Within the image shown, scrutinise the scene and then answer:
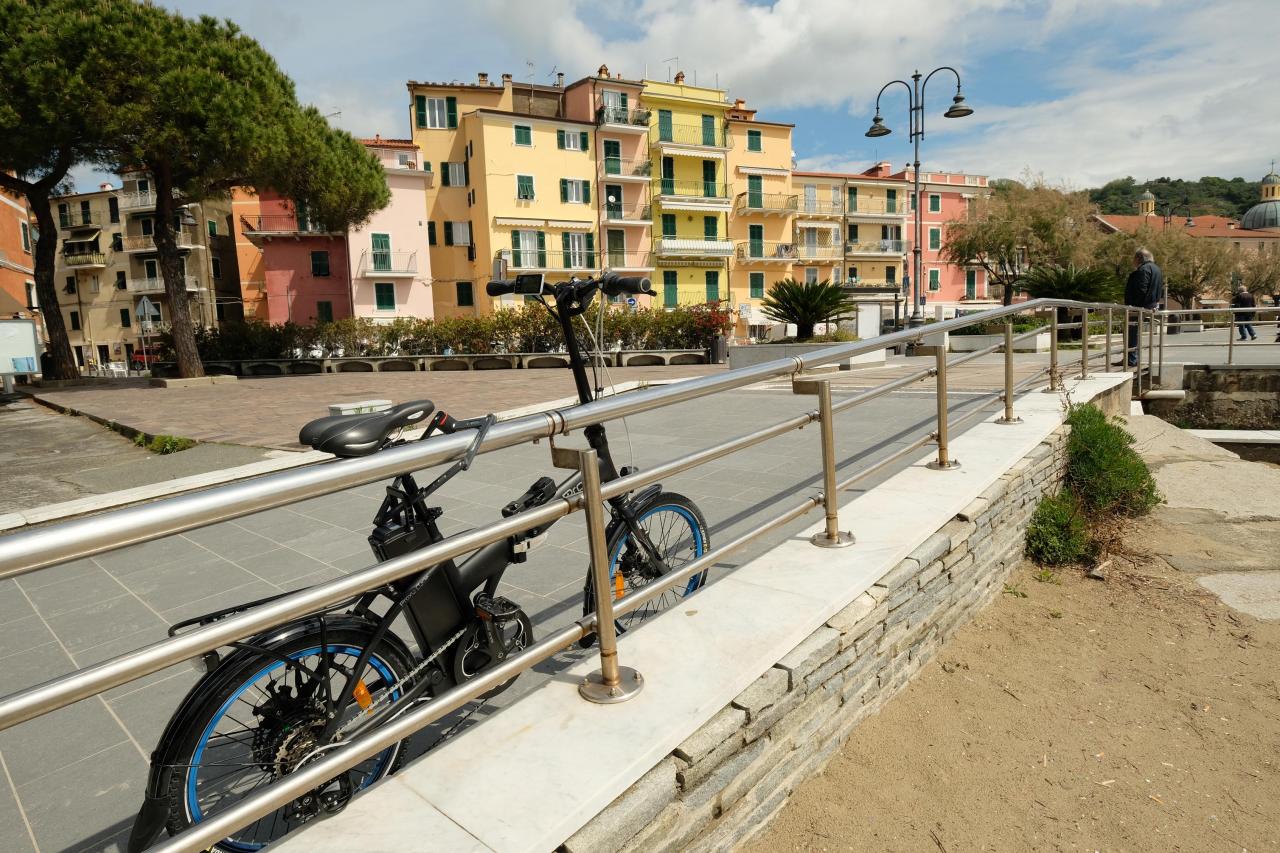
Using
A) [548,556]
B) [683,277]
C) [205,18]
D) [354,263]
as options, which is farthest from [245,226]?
[548,556]

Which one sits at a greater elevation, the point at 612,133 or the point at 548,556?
the point at 612,133

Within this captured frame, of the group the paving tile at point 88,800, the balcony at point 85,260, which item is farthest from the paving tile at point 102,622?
the balcony at point 85,260

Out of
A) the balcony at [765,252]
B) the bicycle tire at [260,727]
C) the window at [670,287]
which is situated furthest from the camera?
the balcony at [765,252]

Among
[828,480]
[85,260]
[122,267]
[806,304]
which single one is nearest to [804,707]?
[828,480]

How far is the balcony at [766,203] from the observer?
45562 millimetres

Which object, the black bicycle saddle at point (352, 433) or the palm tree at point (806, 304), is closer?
the black bicycle saddle at point (352, 433)

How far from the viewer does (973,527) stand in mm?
3916

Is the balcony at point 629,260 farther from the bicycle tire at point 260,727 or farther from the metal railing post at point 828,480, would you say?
the bicycle tire at point 260,727

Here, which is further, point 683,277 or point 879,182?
point 879,182

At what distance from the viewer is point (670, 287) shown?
42969 mm

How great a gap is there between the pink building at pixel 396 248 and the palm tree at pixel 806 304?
2528cm

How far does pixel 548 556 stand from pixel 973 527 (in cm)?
232

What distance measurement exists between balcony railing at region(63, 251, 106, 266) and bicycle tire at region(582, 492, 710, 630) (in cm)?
6184

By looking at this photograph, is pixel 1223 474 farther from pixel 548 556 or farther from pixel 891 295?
pixel 891 295
